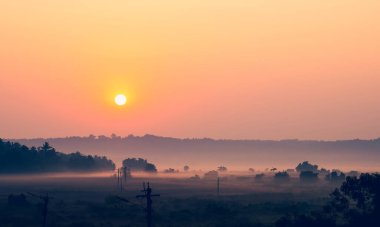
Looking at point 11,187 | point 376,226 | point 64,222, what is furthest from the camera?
point 11,187

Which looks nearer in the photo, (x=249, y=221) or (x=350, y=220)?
(x=350, y=220)

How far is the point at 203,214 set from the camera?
112250 millimetres

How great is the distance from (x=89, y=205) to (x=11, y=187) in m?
64.3

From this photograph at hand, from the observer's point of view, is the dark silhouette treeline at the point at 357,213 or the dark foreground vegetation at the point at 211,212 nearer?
the dark silhouette treeline at the point at 357,213

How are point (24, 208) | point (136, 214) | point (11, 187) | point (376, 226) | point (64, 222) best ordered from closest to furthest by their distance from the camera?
point (376, 226)
point (64, 222)
point (136, 214)
point (24, 208)
point (11, 187)

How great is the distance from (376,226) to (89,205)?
62497 millimetres

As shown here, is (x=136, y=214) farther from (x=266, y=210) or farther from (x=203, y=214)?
(x=266, y=210)

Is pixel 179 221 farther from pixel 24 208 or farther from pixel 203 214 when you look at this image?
pixel 24 208

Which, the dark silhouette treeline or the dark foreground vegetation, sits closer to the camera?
the dark silhouette treeline

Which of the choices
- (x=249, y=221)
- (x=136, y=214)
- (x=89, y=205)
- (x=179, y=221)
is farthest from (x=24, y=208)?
(x=249, y=221)

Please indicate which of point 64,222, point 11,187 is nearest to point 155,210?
point 64,222

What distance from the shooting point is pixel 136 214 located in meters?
112

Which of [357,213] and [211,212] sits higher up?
[357,213]

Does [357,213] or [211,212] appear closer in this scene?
[357,213]
